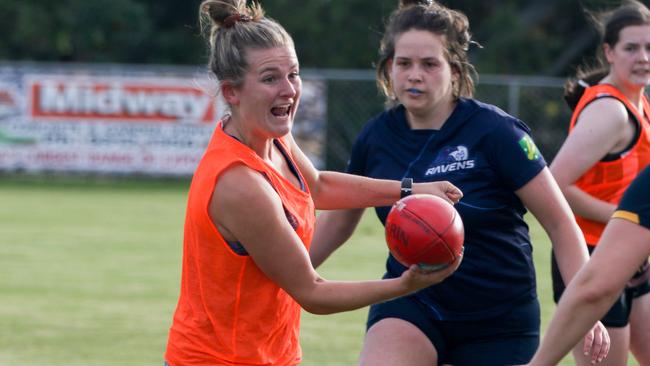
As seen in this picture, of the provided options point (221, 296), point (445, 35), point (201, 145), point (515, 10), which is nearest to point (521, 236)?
point (445, 35)

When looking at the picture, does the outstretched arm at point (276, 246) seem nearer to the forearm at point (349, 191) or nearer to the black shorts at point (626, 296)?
the forearm at point (349, 191)

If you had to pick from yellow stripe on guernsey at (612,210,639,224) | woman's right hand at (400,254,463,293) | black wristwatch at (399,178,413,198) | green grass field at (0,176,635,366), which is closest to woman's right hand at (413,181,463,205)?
black wristwatch at (399,178,413,198)

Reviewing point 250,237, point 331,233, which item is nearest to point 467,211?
point 331,233

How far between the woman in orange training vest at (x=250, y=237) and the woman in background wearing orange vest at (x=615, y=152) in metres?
1.76

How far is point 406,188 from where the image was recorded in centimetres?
462

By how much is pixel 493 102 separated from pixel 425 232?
700 inches

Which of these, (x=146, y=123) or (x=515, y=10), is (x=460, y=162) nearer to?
(x=146, y=123)

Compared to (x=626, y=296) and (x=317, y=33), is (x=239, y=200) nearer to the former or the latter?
(x=626, y=296)

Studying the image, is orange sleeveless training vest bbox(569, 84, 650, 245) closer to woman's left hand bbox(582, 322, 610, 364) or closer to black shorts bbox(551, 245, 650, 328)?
black shorts bbox(551, 245, 650, 328)

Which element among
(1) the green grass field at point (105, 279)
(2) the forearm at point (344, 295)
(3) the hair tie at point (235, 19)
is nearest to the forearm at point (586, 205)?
(2) the forearm at point (344, 295)

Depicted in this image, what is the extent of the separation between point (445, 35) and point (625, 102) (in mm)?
1174

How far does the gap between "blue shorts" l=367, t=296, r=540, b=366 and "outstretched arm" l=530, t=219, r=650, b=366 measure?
121 cm

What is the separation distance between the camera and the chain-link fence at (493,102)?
21.2 meters

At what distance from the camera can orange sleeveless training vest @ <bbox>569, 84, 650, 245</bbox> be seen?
18.4 feet
